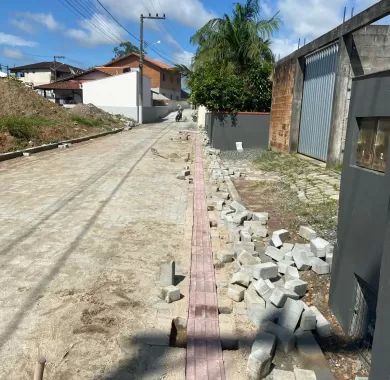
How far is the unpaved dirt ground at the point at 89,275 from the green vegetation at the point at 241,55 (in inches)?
358

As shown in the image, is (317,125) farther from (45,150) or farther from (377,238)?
(45,150)

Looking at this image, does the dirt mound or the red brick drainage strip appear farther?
the dirt mound

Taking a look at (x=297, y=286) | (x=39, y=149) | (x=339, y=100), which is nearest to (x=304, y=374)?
(x=297, y=286)

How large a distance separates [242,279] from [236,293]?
7.6 inches

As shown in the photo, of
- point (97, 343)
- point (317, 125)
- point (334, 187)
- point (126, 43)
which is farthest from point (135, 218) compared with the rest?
point (126, 43)

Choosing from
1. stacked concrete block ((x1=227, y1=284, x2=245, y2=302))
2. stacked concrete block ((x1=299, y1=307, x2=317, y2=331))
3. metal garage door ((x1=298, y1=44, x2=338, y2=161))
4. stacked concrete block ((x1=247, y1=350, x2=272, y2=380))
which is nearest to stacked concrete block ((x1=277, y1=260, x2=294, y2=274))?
stacked concrete block ((x1=227, y1=284, x2=245, y2=302))

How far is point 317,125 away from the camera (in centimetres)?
1130

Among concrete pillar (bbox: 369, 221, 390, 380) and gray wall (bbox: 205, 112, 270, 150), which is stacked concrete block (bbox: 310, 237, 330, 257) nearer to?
concrete pillar (bbox: 369, 221, 390, 380)

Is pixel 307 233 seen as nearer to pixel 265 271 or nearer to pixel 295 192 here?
pixel 265 271

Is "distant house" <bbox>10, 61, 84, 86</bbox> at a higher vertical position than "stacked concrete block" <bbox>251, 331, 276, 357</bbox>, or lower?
higher

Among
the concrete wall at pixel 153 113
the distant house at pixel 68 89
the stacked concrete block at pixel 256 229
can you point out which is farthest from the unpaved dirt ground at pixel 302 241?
the distant house at pixel 68 89

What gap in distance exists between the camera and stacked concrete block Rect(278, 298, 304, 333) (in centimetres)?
303

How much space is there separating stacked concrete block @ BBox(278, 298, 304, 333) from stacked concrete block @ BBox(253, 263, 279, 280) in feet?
2.11

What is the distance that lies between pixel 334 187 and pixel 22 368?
260 inches
